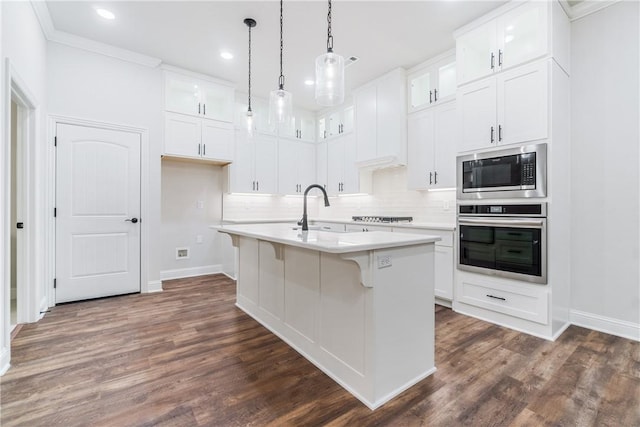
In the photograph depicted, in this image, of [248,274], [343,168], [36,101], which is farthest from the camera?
[343,168]

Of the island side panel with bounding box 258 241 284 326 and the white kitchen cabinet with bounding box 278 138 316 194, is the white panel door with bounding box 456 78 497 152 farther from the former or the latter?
the white kitchen cabinet with bounding box 278 138 316 194

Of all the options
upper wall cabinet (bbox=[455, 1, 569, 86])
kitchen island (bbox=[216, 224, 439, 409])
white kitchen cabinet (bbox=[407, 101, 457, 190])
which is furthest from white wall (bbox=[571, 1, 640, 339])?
kitchen island (bbox=[216, 224, 439, 409])

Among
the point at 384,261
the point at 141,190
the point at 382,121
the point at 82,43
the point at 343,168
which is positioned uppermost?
the point at 82,43

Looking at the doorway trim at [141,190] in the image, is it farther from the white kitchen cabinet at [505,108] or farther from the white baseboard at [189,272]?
the white kitchen cabinet at [505,108]

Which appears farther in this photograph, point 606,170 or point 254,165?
point 254,165

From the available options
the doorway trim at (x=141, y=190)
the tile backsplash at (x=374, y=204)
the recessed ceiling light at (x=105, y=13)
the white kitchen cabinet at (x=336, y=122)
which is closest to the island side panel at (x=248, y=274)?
the doorway trim at (x=141, y=190)

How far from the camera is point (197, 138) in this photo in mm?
4410

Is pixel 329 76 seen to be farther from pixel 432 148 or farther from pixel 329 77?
pixel 432 148

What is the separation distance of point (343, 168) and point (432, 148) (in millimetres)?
1798

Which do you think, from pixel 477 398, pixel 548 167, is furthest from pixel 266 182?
pixel 477 398

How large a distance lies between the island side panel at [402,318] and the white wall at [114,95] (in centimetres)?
342

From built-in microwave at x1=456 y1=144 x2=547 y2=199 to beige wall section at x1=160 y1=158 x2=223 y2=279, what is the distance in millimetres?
3886

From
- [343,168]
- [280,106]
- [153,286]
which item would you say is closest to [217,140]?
[343,168]

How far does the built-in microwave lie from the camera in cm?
262
